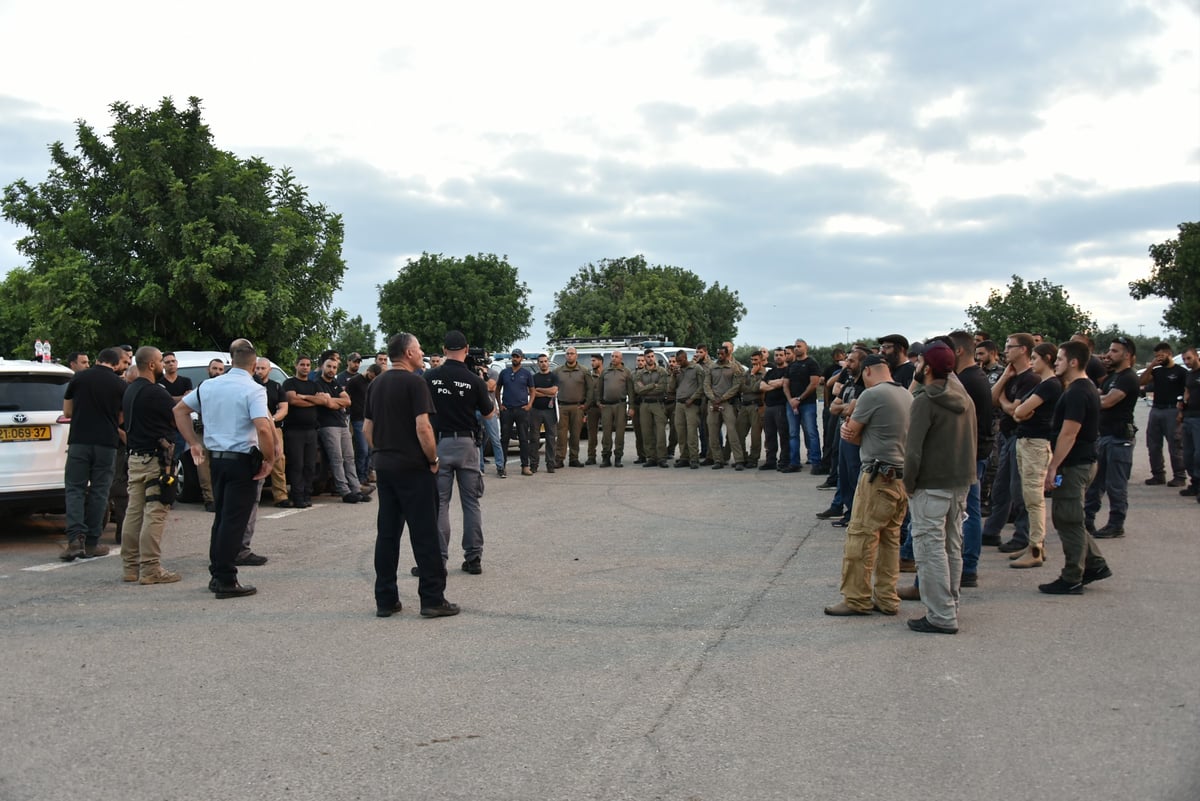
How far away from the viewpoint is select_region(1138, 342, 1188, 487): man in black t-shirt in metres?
14.3

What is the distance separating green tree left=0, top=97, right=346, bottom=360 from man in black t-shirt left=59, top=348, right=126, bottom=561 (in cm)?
1669

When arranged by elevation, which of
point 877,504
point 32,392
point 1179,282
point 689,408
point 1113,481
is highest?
point 1179,282

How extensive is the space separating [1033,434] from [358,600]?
5994 mm

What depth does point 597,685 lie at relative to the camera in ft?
18.5

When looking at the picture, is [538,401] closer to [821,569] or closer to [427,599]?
[821,569]

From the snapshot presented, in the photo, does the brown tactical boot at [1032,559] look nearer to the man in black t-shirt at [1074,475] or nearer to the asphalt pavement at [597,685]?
the asphalt pavement at [597,685]

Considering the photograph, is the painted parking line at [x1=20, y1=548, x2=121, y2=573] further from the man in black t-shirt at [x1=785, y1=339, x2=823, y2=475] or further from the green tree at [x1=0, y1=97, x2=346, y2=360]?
the green tree at [x1=0, y1=97, x2=346, y2=360]

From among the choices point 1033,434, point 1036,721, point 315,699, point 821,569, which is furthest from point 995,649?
point 315,699

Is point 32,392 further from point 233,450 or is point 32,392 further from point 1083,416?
point 1083,416

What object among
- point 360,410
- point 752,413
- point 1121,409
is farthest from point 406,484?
point 752,413

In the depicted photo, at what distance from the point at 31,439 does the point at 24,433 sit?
9 centimetres

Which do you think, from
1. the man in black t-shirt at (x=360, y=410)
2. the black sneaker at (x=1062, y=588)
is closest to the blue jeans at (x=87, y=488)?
the man in black t-shirt at (x=360, y=410)

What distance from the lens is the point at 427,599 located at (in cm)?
733

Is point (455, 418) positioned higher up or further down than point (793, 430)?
higher up
